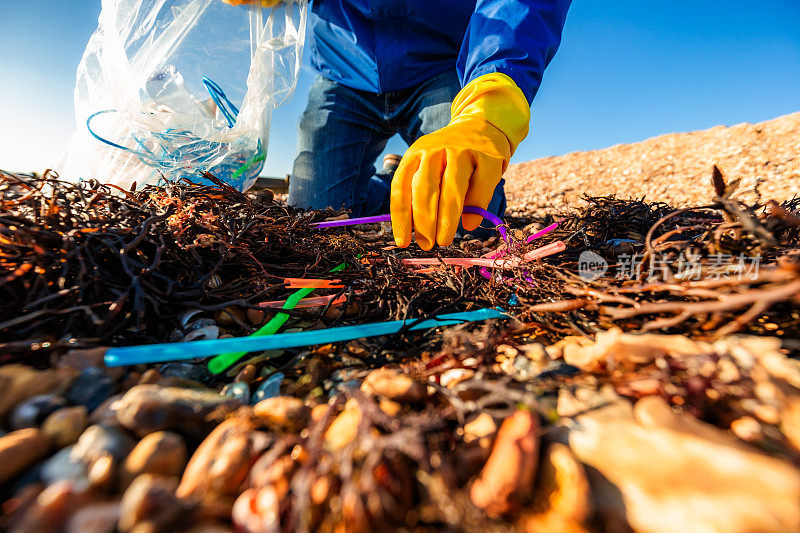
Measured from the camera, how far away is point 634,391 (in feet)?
1.64

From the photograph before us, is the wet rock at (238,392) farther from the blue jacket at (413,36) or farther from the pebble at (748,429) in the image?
the blue jacket at (413,36)

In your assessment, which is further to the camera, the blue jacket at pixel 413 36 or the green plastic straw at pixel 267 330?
the blue jacket at pixel 413 36

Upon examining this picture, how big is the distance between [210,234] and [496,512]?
3.55 ft

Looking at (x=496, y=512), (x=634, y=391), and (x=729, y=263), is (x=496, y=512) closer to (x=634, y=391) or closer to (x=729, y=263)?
(x=634, y=391)

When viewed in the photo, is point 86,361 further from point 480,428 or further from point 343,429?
point 480,428

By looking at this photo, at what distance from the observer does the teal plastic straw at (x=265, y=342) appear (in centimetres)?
69

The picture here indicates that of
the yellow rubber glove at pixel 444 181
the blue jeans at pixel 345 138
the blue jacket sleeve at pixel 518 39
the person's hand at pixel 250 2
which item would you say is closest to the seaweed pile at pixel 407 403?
the yellow rubber glove at pixel 444 181

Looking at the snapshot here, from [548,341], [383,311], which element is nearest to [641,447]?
[548,341]

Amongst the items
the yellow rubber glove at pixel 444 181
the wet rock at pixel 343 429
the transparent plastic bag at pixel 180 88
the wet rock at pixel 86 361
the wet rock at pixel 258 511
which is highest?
the transparent plastic bag at pixel 180 88

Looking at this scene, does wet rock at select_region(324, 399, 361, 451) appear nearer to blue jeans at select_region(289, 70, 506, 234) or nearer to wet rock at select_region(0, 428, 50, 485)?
wet rock at select_region(0, 428, 50, 485)

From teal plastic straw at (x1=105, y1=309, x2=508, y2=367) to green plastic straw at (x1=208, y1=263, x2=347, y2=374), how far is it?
0.9 inches

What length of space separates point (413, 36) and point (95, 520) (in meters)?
3.49

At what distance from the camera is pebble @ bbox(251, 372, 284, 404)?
651mm

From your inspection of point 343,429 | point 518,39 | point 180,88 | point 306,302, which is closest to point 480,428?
point 343,429
